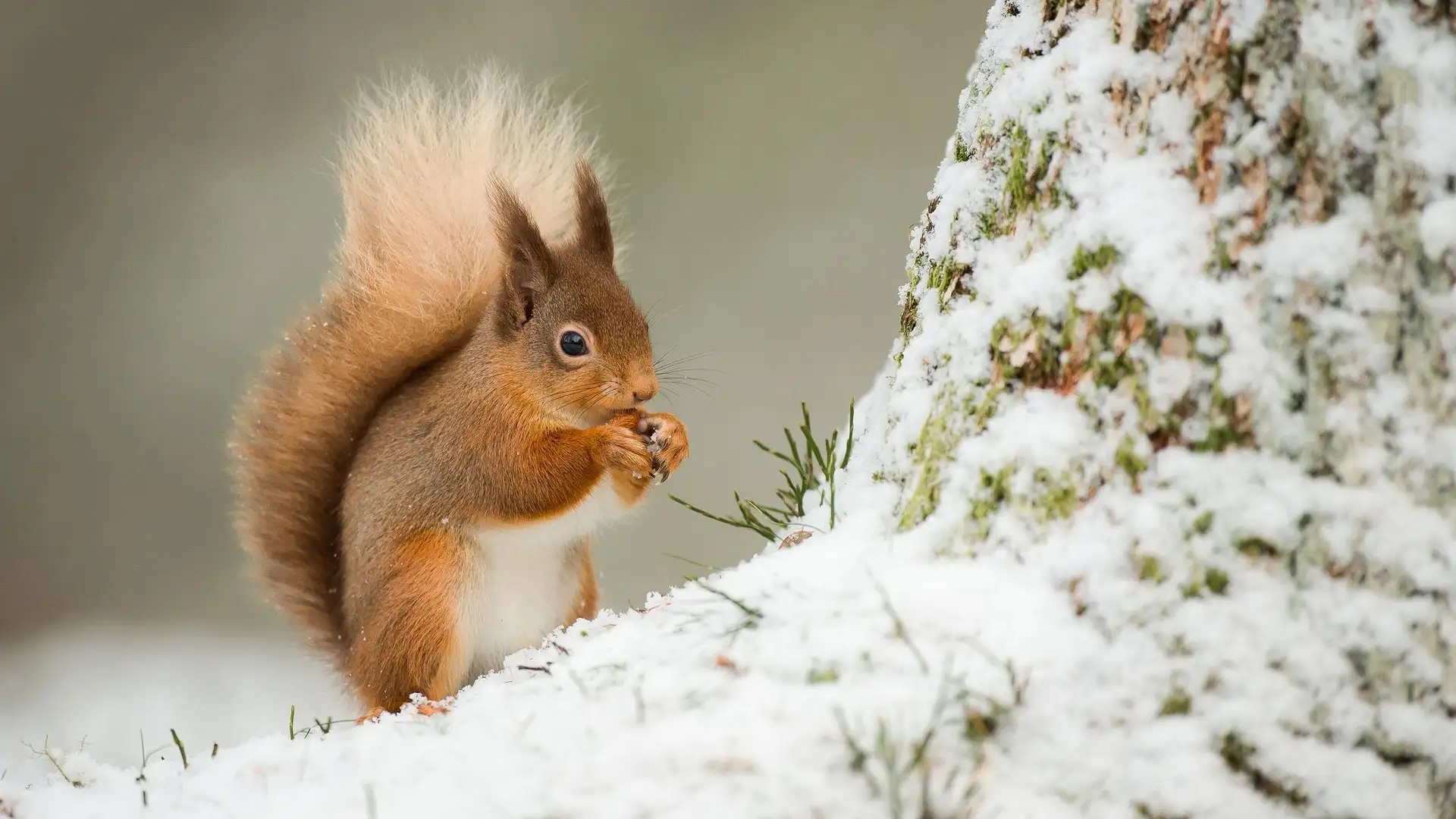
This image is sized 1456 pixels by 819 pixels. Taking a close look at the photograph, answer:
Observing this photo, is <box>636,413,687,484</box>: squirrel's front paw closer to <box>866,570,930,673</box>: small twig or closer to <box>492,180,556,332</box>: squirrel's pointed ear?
<box>492,180,556,332</box>: squirrel's pointed ear

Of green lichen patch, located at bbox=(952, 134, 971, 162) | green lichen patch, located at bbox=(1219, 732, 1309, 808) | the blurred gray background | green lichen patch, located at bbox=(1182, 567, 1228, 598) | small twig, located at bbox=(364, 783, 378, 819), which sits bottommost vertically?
small twig, located at bbox=(364, 783, 378, 819)

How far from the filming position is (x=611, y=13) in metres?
4.05

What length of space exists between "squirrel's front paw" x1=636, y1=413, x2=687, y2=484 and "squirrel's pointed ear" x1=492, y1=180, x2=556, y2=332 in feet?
0.70

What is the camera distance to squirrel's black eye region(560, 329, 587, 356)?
1402mm

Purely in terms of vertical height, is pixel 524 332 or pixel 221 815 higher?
pixel 524 332

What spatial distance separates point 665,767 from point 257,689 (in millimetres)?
2378

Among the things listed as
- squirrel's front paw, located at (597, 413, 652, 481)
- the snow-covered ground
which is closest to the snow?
squirrel's front paw, located at (597, 413, 652, 481)

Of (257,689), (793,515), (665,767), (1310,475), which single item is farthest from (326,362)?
(257,689)

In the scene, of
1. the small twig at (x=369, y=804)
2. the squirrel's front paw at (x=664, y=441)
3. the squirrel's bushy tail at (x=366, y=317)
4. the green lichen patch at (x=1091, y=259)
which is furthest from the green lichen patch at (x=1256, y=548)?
the squirrel's bushy tail at (x=366, y=317)

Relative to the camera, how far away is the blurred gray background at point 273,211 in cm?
391

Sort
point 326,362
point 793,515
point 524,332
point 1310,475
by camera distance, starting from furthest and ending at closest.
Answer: point 326,362 → point 524,332 → point 793,515 → point 1310,475

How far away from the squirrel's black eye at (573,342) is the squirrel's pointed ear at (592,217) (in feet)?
0.47

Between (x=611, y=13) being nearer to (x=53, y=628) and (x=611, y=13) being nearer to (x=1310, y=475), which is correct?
(x=53, y=628)

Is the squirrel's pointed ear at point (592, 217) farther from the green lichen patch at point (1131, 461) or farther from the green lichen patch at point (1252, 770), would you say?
the green lichen patch at point (1252, 770)
